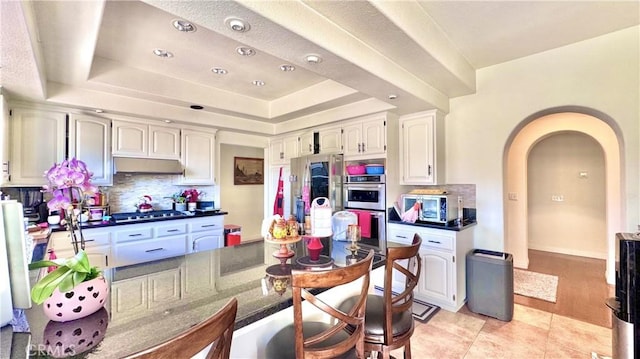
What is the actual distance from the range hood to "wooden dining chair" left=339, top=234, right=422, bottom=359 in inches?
128

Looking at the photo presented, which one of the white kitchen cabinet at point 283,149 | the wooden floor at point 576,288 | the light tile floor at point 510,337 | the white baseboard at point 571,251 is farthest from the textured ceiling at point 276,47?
the white baseboard at point 571,251

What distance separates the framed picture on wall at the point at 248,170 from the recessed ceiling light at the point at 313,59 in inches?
143

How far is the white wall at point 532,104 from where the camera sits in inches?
98.2

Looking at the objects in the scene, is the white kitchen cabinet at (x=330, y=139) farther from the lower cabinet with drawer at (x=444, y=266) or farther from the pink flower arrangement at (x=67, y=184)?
the pink flower arrangement at (x=67, y=184)

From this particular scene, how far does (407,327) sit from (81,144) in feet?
12.7

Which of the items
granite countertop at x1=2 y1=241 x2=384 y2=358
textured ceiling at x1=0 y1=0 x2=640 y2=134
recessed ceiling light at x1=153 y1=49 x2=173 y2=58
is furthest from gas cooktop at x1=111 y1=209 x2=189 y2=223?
granite countertop at x1=2 y1=241 x2=384 y2=358

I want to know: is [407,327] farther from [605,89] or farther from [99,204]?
[99,204]

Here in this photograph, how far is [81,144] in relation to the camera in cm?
325

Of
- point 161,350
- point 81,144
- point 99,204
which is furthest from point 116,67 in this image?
point 161,350

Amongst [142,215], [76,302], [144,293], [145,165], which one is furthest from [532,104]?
[142,215]

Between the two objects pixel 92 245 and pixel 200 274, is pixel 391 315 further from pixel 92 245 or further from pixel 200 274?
pixel 92 245

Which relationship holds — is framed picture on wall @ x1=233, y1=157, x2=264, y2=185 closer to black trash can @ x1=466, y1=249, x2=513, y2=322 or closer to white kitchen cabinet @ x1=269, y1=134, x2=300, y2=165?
white kitchen cabinet @ x1=269, y1=134, x2=300, y2=165

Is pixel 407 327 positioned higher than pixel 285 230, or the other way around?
pixel 285 230

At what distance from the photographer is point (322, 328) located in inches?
53.2
